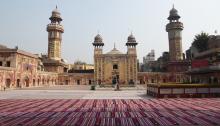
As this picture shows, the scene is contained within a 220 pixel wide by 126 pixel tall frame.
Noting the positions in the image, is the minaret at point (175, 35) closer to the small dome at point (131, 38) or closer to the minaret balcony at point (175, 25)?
the minaret balcony at point (175, 25)

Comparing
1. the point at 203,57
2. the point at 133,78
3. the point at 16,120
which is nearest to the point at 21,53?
the point at 133,78

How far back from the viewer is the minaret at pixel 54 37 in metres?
57.4

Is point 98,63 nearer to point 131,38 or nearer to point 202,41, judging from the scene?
point 131,38

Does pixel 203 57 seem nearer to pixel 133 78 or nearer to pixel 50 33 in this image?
pixel 133 78

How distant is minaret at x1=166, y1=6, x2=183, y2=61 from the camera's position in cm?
5662

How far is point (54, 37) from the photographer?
188 ft

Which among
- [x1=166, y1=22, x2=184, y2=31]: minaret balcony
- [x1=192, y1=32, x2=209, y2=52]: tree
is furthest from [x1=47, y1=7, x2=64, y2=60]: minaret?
[x1=192, y1=32, x2=209, y2=52]: tree

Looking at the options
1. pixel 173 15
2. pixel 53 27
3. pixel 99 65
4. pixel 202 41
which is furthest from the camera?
pixel 173 15

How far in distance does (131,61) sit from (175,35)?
13.1 m

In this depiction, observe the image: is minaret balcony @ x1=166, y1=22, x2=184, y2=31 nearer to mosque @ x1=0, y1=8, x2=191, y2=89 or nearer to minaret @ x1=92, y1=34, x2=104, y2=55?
mosque @ x1=0, y1=8, x2=191, y2=89

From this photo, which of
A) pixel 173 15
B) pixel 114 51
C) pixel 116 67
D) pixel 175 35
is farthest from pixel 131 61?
pixel 173 15

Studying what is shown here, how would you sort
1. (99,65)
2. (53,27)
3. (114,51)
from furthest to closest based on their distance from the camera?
(53,27), (114,51), (99,65)

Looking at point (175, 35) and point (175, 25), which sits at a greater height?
point (175, 25)

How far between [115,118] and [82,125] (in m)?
1.88
